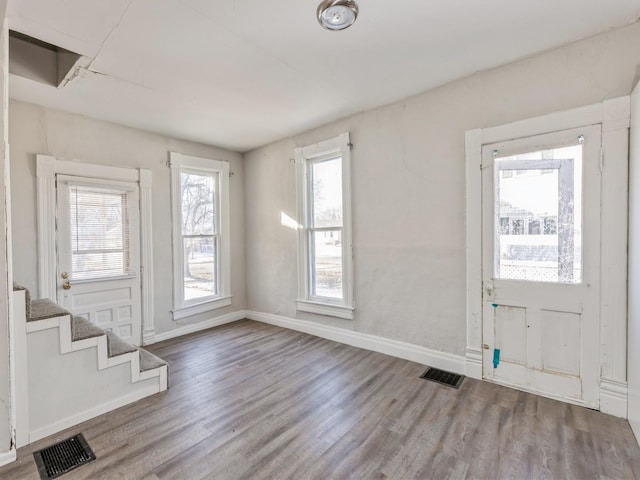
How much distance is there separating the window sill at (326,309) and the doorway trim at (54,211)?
1.95 metres

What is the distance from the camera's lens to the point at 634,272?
198 cm

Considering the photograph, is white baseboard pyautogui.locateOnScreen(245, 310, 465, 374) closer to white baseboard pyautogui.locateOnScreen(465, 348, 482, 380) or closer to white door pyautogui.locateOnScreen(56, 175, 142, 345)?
white baseboard pyautogui.locateOnScreen(465, 348, 482, 380)

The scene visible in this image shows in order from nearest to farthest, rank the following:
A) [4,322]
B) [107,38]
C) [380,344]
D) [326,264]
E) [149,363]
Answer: [4,322]
[107,38]
[149,363]
[380,344]
[326,264]

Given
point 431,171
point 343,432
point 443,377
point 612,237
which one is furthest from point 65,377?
point 612,237

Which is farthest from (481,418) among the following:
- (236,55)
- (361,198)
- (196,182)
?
(196,182)

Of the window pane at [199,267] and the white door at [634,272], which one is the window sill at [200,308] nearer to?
the window pane at [199,267]

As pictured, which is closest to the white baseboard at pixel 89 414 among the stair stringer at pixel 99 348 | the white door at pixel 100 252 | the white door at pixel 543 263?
the stair stringer at pixel 99 348

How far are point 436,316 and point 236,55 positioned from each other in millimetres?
2886

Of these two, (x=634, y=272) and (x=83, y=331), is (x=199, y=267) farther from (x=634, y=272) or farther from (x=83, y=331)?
(x=634, y=272)

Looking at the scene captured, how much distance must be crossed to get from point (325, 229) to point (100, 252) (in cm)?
264

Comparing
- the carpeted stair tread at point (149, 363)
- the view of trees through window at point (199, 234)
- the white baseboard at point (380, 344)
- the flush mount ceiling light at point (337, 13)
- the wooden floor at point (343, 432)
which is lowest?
the wooden floor at point (343, 432)

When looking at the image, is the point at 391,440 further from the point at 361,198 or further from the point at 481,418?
the point at 361,198

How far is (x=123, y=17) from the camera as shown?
6.28ft

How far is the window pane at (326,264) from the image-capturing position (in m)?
3.87
